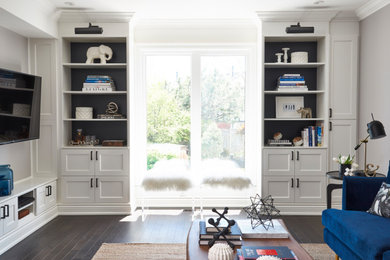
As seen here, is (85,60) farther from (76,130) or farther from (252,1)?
(252,1)

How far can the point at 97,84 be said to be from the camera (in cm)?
450

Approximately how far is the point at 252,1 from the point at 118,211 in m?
3.07

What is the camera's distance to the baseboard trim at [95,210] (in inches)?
175

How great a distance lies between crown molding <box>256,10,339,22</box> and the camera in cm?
429

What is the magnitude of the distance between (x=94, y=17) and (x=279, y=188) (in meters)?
3.24

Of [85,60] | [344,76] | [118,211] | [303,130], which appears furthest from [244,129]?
[85,60]

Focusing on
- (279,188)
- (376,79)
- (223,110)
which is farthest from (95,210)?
(376,79)

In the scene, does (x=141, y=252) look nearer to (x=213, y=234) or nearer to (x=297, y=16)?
(x=213, y=234)

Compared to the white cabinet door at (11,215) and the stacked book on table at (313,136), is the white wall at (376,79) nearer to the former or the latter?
the stacked book on table at (313,136)

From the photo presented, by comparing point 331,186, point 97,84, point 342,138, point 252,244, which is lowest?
point 252,244

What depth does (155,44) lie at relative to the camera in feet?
15.6

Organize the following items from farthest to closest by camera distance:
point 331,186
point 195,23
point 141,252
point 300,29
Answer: point 195,23
point 300,29
point 331,186
point 141,252

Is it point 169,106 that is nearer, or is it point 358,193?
point 358,193

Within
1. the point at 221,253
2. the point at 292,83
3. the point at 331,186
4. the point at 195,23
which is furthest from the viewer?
the point at 195,23
